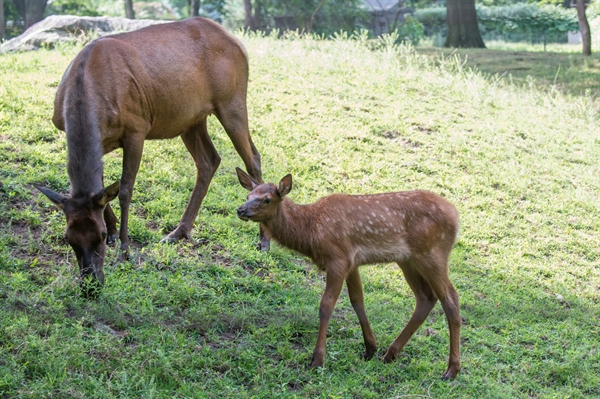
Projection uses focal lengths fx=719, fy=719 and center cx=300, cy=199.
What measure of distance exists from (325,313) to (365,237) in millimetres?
688

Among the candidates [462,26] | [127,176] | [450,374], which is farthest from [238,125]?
[462,26]

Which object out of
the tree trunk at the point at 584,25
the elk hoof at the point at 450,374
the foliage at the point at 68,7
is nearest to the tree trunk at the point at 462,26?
the tree trunk at the point at 584,25

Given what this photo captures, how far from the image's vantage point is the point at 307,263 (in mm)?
7664

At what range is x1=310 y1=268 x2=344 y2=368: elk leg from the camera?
542 centimetres

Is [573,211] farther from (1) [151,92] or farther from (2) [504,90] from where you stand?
(1) [151,92]

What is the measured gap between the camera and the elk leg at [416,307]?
5.79m

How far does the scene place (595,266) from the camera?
28.6ft

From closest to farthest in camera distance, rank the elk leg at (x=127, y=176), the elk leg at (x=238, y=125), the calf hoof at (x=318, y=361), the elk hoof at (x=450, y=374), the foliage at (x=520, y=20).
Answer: the calf hoof at (x=318, y=361) → the elk hoof at (x=450, y=374) → the elk leg at (x=127, y=176) → the elk leg at (x=238, y=125) → the foliage at (x=520, y=20)

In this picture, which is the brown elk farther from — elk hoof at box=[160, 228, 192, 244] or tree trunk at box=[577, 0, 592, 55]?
tree trunk at box=[577, 0, 592, 55]

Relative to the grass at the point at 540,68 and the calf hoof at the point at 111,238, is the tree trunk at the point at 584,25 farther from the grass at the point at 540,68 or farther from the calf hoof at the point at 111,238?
the calf hoof at the point at 111,238

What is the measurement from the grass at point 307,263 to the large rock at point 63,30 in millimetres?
1271

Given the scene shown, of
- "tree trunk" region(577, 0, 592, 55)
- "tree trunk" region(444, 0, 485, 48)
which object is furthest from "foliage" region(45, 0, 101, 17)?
"tree trunk" region(577, 0, 592, 55)

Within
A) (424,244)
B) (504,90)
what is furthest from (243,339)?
(504,90)

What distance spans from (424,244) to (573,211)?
16.8 ft
